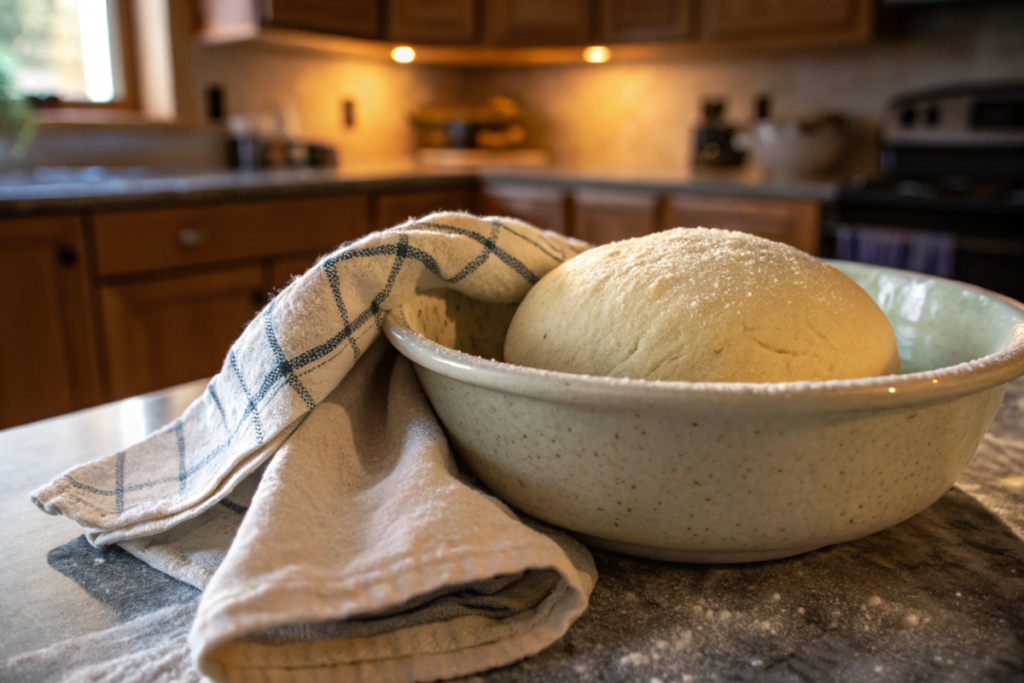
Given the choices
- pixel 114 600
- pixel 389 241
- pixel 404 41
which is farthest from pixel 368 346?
pixel 404 41

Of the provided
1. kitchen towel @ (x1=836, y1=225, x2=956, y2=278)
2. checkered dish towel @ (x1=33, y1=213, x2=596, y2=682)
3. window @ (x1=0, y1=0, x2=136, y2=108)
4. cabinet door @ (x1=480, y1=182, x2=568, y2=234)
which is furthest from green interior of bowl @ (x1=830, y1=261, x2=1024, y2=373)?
window @ (x1=0, y1=0, x2=136, y2=108)

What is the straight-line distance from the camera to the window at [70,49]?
2.47 meters

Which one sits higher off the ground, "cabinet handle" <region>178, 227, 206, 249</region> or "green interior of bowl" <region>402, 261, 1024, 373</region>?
"green interior of bowl" <region>402, 261, 1024, 373</region>

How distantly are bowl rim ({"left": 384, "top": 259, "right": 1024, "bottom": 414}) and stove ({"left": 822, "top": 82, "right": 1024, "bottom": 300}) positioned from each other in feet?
5.94

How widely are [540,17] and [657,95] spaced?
1.94ft

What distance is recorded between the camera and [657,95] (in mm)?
3209

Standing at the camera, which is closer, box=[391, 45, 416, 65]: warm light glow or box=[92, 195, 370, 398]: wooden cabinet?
box=[92, 195, 370, 398]: wooden cabinet

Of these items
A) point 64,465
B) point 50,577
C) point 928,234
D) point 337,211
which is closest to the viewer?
point 50,577

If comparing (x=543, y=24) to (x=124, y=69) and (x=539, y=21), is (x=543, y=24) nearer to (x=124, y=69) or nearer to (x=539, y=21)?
(x=539, y=21)

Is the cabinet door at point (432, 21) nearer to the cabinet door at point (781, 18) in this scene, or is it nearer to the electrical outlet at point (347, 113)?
the electrical outlet at point (347, 113)

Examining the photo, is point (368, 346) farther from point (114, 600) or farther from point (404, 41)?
point (404, 41)

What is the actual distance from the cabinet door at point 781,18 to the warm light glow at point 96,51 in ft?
6.54

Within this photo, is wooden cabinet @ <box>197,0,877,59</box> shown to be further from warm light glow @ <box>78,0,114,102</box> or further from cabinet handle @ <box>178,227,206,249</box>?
cabinet handle @ <box>178,227,206,249</box>

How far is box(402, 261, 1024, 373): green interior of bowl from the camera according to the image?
559mm
